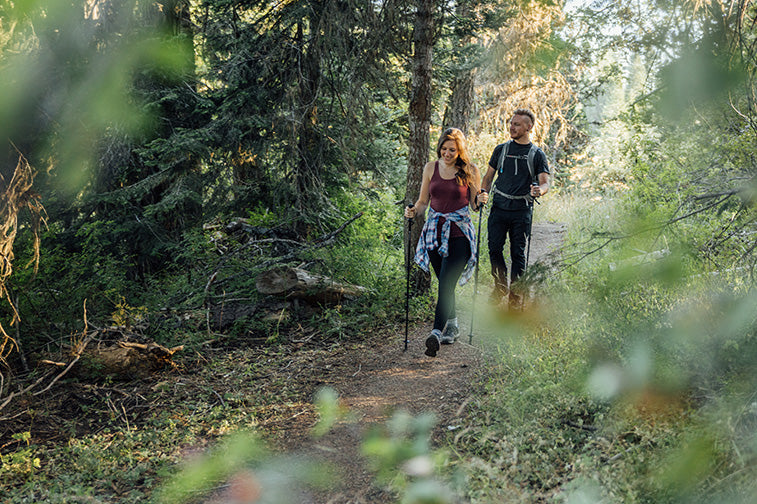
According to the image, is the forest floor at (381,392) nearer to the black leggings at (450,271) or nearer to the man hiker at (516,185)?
the black leggings at (450,271)

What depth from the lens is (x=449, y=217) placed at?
6.07 metres

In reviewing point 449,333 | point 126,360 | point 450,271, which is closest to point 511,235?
point 450,271

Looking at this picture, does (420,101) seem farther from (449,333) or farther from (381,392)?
(381,392)

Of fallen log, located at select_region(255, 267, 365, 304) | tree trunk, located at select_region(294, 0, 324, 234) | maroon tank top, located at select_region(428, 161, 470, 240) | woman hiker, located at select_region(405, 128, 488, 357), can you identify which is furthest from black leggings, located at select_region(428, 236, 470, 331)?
tree trunk, located at select_region(294, 0, 324, 234)

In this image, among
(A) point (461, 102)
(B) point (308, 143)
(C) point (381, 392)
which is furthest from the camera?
(A) point (461, 102)

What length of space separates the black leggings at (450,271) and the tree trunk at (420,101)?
1486 mm

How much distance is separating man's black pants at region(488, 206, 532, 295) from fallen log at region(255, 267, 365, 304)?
2479 mm

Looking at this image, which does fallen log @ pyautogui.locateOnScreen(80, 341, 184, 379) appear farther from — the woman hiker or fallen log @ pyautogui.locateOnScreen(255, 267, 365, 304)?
the woman hiker

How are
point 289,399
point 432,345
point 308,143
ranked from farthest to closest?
point 308,143 < point 432,345 < point 289,399

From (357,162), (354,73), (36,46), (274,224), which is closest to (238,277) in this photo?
(274,224)

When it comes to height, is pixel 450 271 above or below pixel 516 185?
below

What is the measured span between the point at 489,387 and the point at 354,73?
505 cm

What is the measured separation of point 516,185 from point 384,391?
9.60ft

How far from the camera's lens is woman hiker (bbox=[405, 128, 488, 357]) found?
6.09 metres
